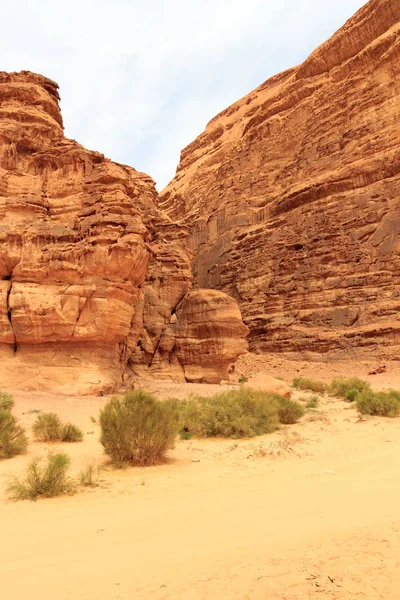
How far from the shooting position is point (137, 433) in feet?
23.5

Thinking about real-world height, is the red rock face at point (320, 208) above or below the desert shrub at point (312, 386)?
above

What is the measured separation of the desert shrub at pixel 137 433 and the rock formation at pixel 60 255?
25.4 ft

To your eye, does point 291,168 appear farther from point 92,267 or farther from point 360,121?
point 92,267

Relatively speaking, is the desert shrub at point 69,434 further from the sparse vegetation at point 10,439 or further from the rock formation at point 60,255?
the rock formation at point 60,255

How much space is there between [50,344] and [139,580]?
1336 centimetres

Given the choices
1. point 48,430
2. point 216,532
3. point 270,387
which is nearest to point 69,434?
point 48,430

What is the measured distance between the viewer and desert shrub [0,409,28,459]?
294 inches

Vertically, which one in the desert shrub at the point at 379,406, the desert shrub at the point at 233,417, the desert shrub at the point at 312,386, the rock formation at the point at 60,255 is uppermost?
the rock formation at the point at 60,255

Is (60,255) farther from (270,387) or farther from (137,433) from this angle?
(137,433)

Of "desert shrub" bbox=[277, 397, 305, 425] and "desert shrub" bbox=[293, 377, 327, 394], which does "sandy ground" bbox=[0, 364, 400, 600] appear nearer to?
"desert shrub" bbox=[277, 397, 305, 425]

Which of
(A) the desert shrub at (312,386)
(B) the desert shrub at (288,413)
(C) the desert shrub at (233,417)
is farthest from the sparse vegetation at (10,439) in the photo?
(A) the desert shrub at (312,386)

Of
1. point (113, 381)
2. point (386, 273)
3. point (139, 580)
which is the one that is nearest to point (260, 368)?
point (386, 273)

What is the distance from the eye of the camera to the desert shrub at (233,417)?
9562 mm

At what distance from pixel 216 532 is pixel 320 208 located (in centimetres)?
3528
